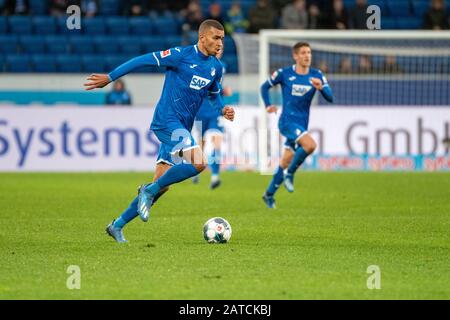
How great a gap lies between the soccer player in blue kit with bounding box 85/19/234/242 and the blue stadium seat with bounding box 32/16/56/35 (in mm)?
15591

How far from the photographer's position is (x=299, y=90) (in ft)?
49.6

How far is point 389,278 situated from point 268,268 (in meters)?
1.04

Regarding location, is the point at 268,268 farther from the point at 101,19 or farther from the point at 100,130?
the point at 101,19

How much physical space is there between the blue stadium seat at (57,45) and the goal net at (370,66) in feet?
15.5

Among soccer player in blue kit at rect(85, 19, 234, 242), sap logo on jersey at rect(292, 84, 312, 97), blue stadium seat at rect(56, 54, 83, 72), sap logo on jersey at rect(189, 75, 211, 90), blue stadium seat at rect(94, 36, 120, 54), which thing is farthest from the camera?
blue stadium seat at rect(94, 36, 120, 54)

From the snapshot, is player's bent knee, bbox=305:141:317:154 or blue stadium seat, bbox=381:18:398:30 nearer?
player's bent knee, bbox=305:141:317:154

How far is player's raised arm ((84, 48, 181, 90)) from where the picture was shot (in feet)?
31.8

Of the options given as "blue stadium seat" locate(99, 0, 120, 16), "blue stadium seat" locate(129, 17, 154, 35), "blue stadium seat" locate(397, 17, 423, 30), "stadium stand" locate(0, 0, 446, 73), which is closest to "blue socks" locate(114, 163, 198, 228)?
"stadium stand" locate(0, 0, 446, 73)

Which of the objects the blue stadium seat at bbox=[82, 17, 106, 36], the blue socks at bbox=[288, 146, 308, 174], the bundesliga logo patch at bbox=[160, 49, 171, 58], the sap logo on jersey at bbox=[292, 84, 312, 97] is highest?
the bundesliga logo patch at bbox=[160, 49, 171, 58]

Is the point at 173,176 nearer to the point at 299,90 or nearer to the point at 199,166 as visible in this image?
the point at 199,166

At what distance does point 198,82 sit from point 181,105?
11.3 inches

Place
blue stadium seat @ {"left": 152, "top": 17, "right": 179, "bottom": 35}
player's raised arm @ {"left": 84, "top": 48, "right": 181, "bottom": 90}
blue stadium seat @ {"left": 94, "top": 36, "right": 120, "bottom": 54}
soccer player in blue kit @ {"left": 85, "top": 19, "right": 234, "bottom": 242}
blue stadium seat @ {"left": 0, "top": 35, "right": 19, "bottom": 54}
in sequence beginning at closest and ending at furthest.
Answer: player's raised arm @ {"left": 84, "top": 48, "right": 181, "bottom": 90} < soccer player in blue kit @ {"left": 85, "top": 19, "right": 234, "bottom": 242} < blue stadium seat @ {"left": 0, "top": 35, "right": 19, "bottom": 54} < blue stadium seat @ {"left": 94, "top": 36, "right": 120, "bottom": 54} < blue stadium seat @ {"left": 152, "top": 17, "right": 179, "bottom": 35}

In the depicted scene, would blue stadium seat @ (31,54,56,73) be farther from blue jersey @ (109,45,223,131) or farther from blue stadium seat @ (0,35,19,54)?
blue jersey @ (109,45,223,131)

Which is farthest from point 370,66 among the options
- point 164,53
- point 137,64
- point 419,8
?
point 137,64
